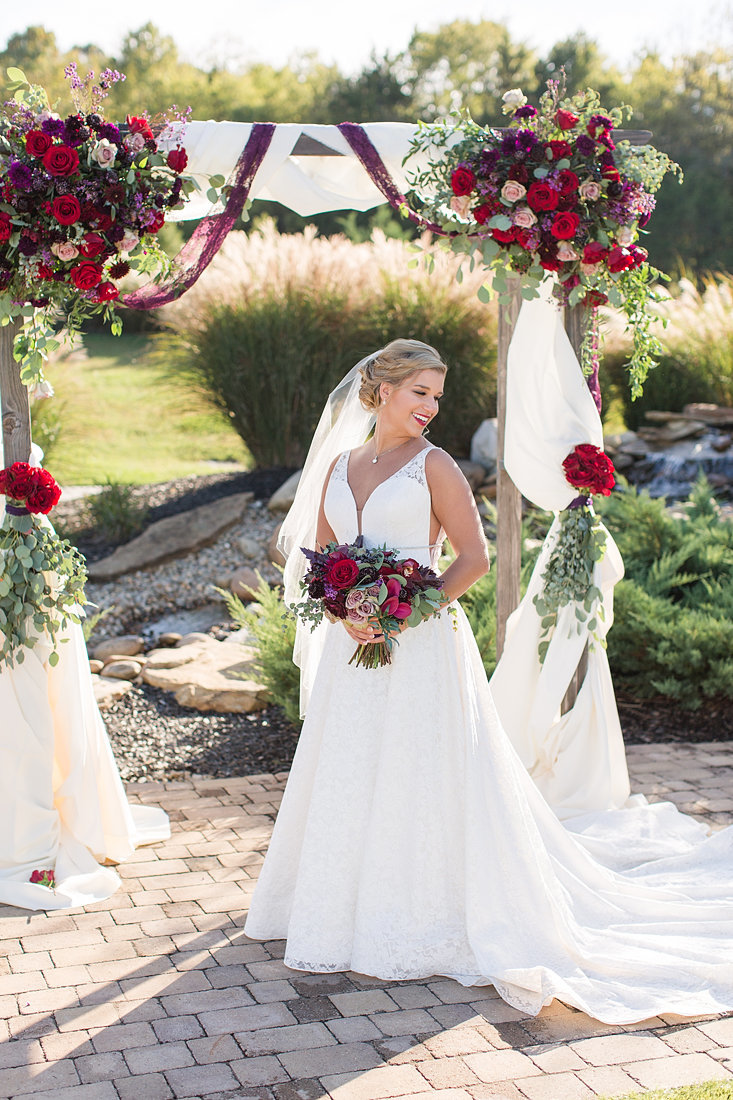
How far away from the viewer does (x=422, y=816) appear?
10.4 ft

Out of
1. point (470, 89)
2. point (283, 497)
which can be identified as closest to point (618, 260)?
point (283, 497)

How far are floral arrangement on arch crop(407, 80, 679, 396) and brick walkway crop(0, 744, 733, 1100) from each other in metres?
2.48

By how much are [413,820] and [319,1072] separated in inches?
30.7

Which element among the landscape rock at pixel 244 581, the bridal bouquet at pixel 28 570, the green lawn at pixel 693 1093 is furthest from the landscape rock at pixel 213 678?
the green lawn at pixel 693 1093

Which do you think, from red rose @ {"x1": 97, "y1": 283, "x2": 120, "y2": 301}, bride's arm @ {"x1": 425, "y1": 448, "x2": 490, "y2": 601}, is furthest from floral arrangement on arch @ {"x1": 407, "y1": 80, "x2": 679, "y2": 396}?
red rose @ {"x1": 97, "y1": 283, "x2": 120, "y2": 301}

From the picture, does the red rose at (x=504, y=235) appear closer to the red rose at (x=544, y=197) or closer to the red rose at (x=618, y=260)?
the red rose at (x=544, y=197)

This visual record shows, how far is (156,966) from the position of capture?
10.6 ft

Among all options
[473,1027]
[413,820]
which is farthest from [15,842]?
[473,1027]

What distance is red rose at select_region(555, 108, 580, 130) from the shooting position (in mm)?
3947

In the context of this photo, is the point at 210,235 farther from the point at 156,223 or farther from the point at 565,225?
the point at 565,225

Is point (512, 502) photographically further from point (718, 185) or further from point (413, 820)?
point (718, 185)

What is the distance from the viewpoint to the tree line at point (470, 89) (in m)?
26.6

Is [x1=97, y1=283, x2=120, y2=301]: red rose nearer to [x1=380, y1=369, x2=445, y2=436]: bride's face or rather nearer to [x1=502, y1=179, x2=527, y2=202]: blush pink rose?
[x1=380, y1=369, x2=445, y2=436]: bride's face

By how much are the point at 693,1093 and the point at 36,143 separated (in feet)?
11.0
